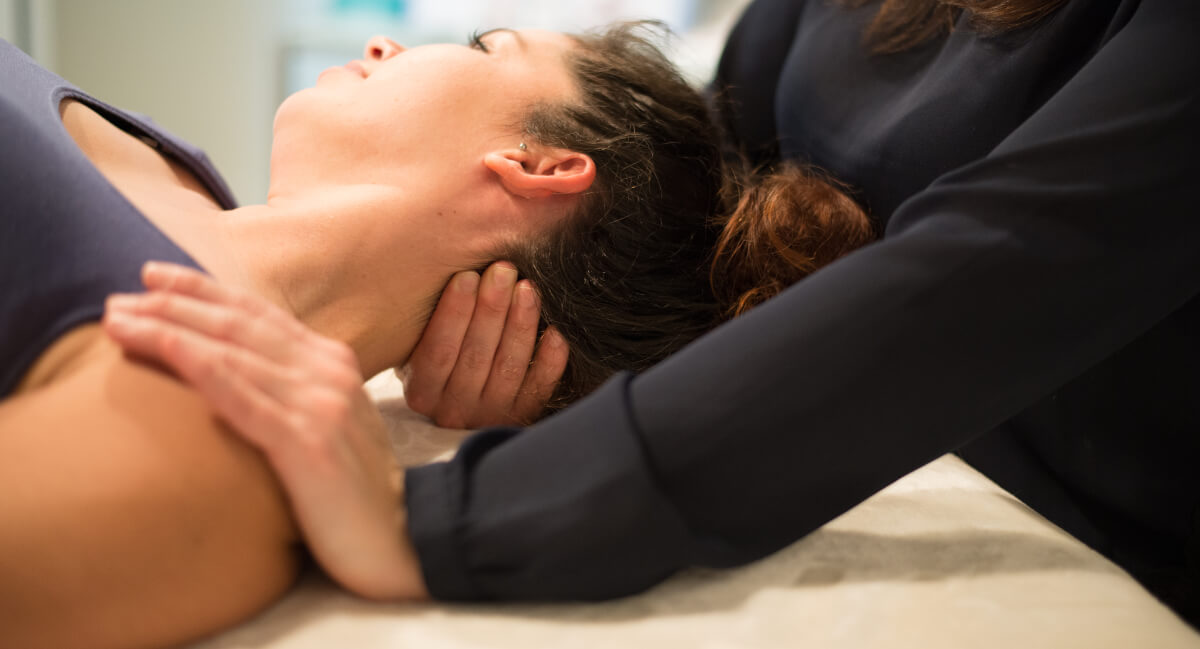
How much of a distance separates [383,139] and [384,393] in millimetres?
321

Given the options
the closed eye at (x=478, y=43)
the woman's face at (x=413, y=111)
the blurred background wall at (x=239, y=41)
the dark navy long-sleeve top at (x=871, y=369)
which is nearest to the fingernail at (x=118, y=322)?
the dark navy long-sleeve top at (x=871, y=369)

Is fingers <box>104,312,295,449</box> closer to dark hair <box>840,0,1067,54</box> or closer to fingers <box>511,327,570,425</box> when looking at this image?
fingers <box>511,327,570,425</box>

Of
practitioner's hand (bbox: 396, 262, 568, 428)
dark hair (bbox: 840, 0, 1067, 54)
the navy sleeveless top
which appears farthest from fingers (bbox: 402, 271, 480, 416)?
dark hair (bbox: 840, 0, 1067, 54)

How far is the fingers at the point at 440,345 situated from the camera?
2.98ft

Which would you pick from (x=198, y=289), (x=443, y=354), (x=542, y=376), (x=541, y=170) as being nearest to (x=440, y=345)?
(x=443, y=354)

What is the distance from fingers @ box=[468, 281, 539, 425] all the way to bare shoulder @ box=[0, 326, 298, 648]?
37cm

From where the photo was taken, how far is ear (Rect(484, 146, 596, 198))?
0.91m

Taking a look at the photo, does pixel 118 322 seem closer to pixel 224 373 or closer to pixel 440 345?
pixel 224 373

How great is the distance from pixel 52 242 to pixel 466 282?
0.38 metres

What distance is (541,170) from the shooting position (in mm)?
946

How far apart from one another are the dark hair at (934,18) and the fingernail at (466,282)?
649 mm

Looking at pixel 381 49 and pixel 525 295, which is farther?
pixel 381 49

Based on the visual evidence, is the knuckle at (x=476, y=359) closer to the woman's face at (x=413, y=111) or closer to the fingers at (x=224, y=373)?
the woman's face at (x=413, y=111)

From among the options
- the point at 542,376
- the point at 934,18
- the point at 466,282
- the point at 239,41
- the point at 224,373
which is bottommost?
the point at 239,41
